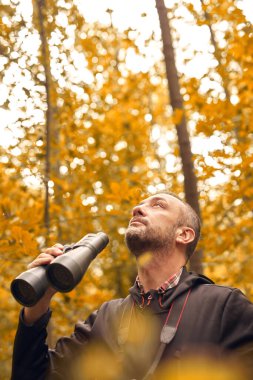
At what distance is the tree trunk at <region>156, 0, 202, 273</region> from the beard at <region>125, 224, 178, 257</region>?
3.53 feet

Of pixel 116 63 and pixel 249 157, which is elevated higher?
pixel 116 63

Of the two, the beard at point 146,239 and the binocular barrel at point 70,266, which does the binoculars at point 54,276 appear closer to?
the binocular barrel at point 70,266

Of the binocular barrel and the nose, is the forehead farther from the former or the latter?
the binocular barrel

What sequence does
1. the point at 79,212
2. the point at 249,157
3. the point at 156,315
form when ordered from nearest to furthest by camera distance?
the point at 156,315
the point at 249,157
the point at 79,212

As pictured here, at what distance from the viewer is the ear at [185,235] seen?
2834 millimetres

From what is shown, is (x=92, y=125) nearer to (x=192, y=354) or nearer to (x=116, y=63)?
(x=116, y=63)

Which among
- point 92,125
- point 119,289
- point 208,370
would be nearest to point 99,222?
point 92,125

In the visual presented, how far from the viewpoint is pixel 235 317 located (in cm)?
218

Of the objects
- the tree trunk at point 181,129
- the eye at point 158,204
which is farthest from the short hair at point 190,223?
the tree trunk at point 181,129

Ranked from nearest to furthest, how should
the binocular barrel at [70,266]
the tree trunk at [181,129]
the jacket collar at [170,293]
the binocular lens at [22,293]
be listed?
the binocular barrel at [70,266] < the binocular lens at [22,293] < the jacket collar at [170,293] < the tree trunk at [181,129]

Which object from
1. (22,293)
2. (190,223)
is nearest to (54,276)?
(22,293)

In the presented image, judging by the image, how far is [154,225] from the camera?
8.95 feet

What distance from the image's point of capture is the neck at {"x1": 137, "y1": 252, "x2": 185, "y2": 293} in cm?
264

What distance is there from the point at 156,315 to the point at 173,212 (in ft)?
2.28
